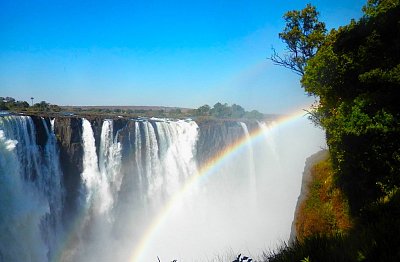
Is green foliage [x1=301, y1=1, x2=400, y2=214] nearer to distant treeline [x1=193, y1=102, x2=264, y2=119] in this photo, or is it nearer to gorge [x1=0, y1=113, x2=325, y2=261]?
gorge [x1=0, y1=113, x2=325, y2=261]

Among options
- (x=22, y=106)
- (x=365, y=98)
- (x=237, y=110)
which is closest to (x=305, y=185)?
(x=365, y=98)

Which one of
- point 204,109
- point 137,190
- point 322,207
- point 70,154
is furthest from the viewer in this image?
point 204,109

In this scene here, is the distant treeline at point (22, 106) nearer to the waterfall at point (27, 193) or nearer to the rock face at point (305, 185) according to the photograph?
the waterfall at point (27, 193)

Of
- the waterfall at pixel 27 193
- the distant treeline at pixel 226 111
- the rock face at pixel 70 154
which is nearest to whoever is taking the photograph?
the waterfall at pixel 27 193

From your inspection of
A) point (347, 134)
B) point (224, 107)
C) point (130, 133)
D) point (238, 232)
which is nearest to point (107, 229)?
point (130, 133)

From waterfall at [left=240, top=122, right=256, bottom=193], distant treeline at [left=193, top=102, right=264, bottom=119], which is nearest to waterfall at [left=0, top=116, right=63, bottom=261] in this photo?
waterfall at [left=240, top=122, right=256, bottom=193]

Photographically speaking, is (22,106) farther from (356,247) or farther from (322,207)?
(356,247)

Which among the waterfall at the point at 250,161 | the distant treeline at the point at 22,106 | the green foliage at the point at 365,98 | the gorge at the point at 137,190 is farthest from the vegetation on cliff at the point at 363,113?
the distant treeline at the point at 22,106

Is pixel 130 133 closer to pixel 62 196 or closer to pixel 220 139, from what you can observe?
pixel 62 196
